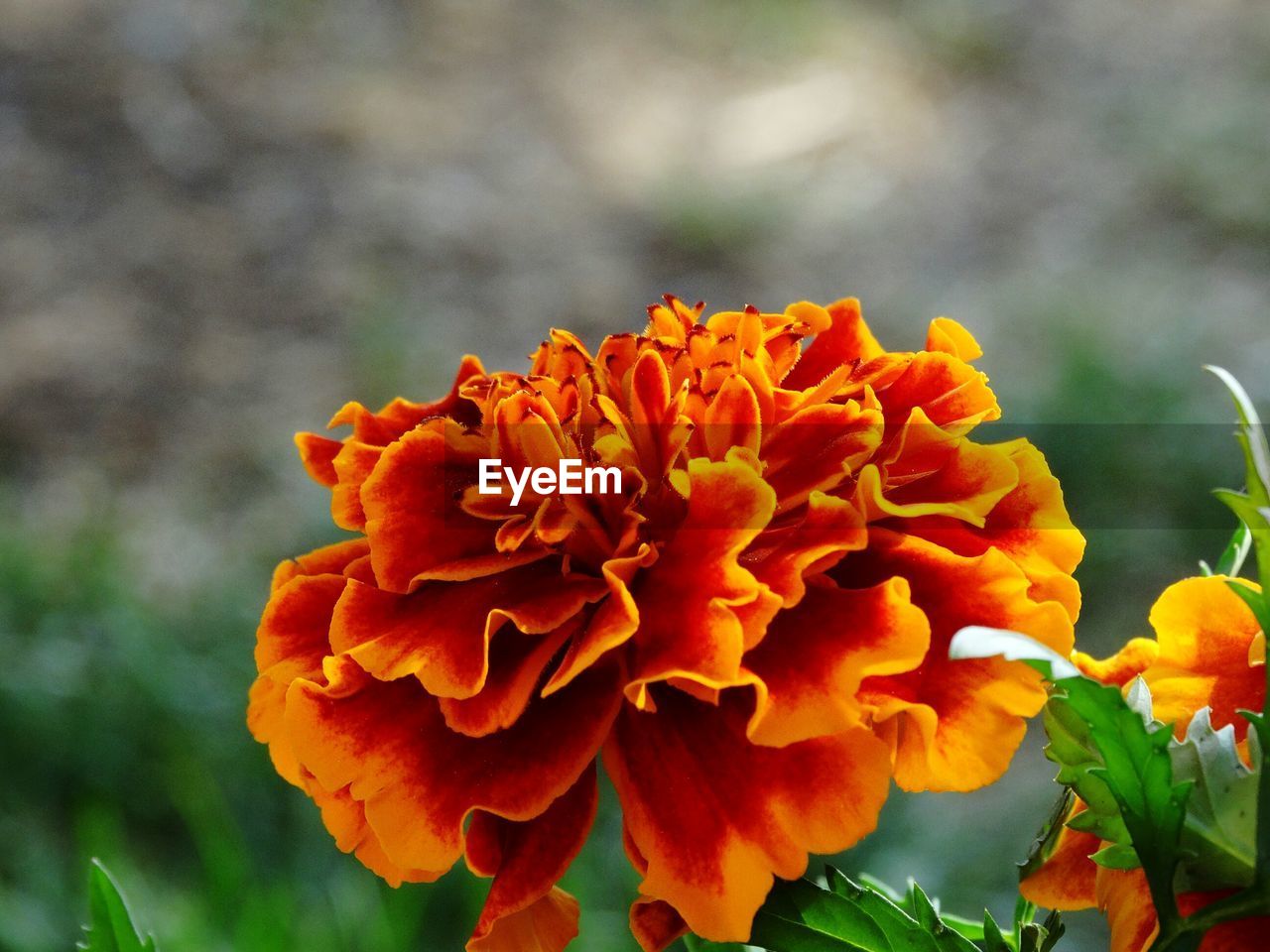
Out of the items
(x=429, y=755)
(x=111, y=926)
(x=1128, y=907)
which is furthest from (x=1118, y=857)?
(x=111, y=926)

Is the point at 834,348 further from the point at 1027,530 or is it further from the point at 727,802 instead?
the point at 727,802

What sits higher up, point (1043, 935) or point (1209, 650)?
point (1209, 650)

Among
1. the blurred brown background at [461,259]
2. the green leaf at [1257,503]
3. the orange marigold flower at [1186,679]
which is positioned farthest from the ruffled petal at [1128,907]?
the blurred brown background at [461,259]

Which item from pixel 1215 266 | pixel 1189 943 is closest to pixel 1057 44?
pixel 1215 266

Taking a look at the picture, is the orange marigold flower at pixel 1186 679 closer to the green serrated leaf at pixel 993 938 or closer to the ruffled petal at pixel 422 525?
the green serrated leaf at pixel 993 938

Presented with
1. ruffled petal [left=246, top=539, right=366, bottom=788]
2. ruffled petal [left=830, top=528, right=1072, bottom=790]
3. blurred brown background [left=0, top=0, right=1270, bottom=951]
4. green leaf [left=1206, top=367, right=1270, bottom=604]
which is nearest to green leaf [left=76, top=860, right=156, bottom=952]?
ruffled petal [left=246, top=539, right=366, bottom=788]

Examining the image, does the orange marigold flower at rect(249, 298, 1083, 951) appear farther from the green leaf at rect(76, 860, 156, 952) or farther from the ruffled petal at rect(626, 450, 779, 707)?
the green leaf at rect(76, 860, 156, 952)
